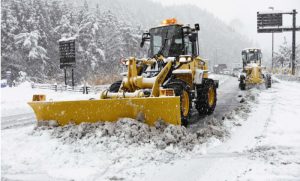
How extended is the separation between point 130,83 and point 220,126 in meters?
2.44

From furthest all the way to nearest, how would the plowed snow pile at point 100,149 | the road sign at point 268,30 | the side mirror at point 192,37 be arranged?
the road sign at point 268,30
the side mirror at point 192,37
the plowed snow pile at point 100,149

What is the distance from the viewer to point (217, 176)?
566cm

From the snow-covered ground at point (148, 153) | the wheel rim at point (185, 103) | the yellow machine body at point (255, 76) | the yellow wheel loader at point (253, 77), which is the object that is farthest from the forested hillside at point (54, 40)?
the snow-covered ground at point (148, 153)

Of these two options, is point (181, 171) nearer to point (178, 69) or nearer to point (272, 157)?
point (272, 157)

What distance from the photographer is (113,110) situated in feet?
26.5

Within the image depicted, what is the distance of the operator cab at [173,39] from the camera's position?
10.7m

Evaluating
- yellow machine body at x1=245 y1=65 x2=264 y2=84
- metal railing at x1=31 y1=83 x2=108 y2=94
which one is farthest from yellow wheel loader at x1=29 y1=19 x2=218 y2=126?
metal railing at x1=31 y1=83 x2=108 y2=94

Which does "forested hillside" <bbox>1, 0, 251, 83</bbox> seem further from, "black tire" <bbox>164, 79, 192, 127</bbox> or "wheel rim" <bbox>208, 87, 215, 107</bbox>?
"black tire" <bbox>164, 79, 192, 127</bbox>

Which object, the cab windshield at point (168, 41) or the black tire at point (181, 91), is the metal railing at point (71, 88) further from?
the black tire at point (181, 91)

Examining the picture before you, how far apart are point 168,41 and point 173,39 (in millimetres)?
158

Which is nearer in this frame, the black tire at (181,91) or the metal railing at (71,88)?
Result: the black tire at (181,91)

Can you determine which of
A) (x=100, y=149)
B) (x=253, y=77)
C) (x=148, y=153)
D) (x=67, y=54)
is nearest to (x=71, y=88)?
(x=67, y=54)

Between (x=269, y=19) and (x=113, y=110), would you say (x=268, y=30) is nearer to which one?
(x=269, y=19)

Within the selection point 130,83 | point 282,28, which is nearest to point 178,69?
point 130,83
